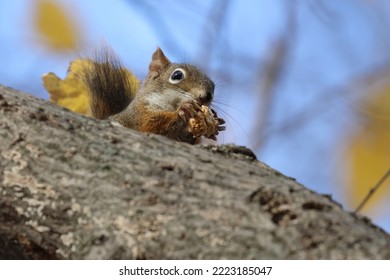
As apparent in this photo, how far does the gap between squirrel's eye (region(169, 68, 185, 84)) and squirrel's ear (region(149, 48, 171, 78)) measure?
0.51 feet

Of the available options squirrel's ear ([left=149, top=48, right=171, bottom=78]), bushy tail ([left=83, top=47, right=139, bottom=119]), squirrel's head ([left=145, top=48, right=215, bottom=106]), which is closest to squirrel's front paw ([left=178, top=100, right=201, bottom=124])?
squirrel's head ([left=145, top=48, right=215, bottom=106])

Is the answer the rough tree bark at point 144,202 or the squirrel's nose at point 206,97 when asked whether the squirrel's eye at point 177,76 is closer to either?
the squirrel's nose at point 206,97

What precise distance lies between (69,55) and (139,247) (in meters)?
2.29

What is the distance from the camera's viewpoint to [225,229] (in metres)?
1.86

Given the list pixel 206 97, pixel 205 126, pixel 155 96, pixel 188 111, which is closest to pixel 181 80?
pixel 155 96

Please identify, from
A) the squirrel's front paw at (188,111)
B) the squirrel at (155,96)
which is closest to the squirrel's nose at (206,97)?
the squirrel at (155,96)

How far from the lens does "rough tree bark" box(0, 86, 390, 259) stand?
6.02 ft

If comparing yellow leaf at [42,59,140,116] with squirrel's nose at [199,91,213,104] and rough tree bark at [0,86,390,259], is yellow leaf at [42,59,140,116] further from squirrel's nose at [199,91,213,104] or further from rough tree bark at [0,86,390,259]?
rough tree bark at [0,86,390,259]

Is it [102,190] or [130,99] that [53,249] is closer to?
[102,190]

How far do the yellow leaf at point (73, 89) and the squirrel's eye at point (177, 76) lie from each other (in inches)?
18.3

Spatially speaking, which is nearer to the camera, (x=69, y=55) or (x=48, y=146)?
(x=48, y=146)

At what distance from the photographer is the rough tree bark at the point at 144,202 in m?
1.83

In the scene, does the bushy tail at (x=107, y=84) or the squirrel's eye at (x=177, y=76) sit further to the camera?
the squirrel's eye at (x=177, y=76)
